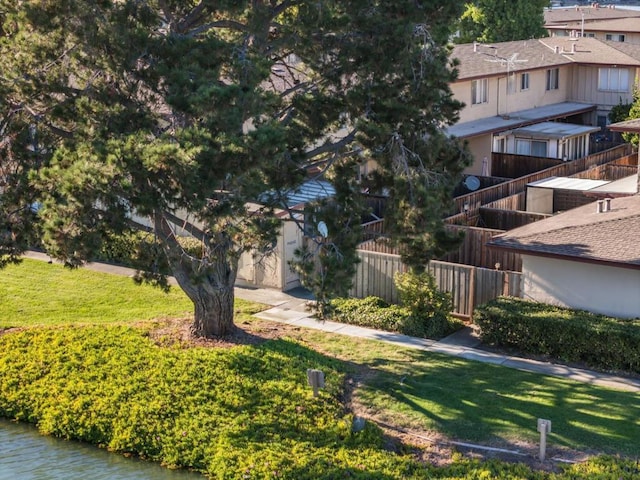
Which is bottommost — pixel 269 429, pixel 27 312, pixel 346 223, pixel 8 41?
pixel 269 429

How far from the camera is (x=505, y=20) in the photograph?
6166cm

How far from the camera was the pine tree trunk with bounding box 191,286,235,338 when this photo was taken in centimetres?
2262

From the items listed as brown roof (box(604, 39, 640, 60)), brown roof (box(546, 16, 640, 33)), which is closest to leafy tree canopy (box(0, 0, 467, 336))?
brown roof (box(604, 39, 640, 60))

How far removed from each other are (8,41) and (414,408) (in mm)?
11186

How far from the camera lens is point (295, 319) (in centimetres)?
2519

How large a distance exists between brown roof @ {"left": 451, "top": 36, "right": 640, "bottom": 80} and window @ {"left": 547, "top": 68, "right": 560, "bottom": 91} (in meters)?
0.62

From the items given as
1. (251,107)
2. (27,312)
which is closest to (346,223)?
(251,107)

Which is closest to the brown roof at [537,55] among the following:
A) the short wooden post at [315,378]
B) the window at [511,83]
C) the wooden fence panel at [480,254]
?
the window at [511,83]

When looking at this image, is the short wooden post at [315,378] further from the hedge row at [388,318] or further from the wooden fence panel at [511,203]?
the wooden fence panel at [511,203]

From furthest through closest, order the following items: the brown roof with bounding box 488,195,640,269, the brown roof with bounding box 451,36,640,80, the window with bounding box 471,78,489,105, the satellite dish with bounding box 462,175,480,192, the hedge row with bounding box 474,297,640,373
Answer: the brown roof with bounding box 451,36,640,80 → the window with bounding box 471,78,489,105 → the satellite dish with bounding box 462,175,480,192 → the brown roof with bounding box 488,195,640,269 → the hedge row with bounding box 474,297,640,373

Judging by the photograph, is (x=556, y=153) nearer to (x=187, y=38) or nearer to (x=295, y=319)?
(x=295, y=319)

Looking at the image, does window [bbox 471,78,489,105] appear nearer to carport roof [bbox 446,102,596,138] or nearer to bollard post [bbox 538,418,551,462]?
carport roof [bbox 446,102,596,138]

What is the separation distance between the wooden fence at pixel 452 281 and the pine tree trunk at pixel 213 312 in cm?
339

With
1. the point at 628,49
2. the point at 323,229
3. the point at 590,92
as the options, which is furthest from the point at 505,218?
the point at 628,49
